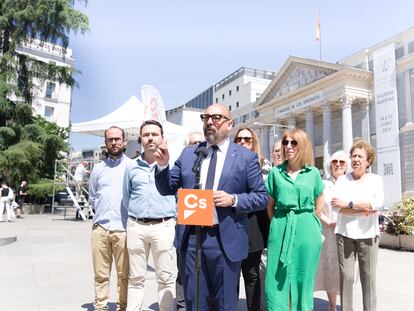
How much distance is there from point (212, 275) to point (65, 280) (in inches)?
162

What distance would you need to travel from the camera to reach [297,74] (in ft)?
127

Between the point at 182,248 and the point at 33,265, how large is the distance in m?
5.51

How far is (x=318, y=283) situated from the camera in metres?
4.04

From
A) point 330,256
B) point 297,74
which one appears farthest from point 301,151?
point 297,74

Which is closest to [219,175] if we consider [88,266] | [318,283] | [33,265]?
[318,283]

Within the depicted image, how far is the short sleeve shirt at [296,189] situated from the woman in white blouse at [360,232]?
2.45 feet

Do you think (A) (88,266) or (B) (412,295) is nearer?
(B) (412,295)

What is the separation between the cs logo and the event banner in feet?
78.1

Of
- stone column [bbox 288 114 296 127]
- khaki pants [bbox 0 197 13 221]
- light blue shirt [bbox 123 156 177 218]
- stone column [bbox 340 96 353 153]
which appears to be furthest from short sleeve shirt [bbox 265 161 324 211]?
stone column [bbox 288 114 296 127]

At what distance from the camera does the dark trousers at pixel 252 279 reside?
3570 millimetres

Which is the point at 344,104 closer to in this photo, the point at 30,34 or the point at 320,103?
the point at 320,103

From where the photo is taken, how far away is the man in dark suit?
2.51 metres

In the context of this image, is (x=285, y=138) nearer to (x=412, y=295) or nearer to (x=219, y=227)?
(x=219, y=227)

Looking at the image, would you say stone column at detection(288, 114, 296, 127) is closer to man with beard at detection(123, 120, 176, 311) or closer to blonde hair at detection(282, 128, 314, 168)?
man with beard at detection(123, 120, 176, 311)
